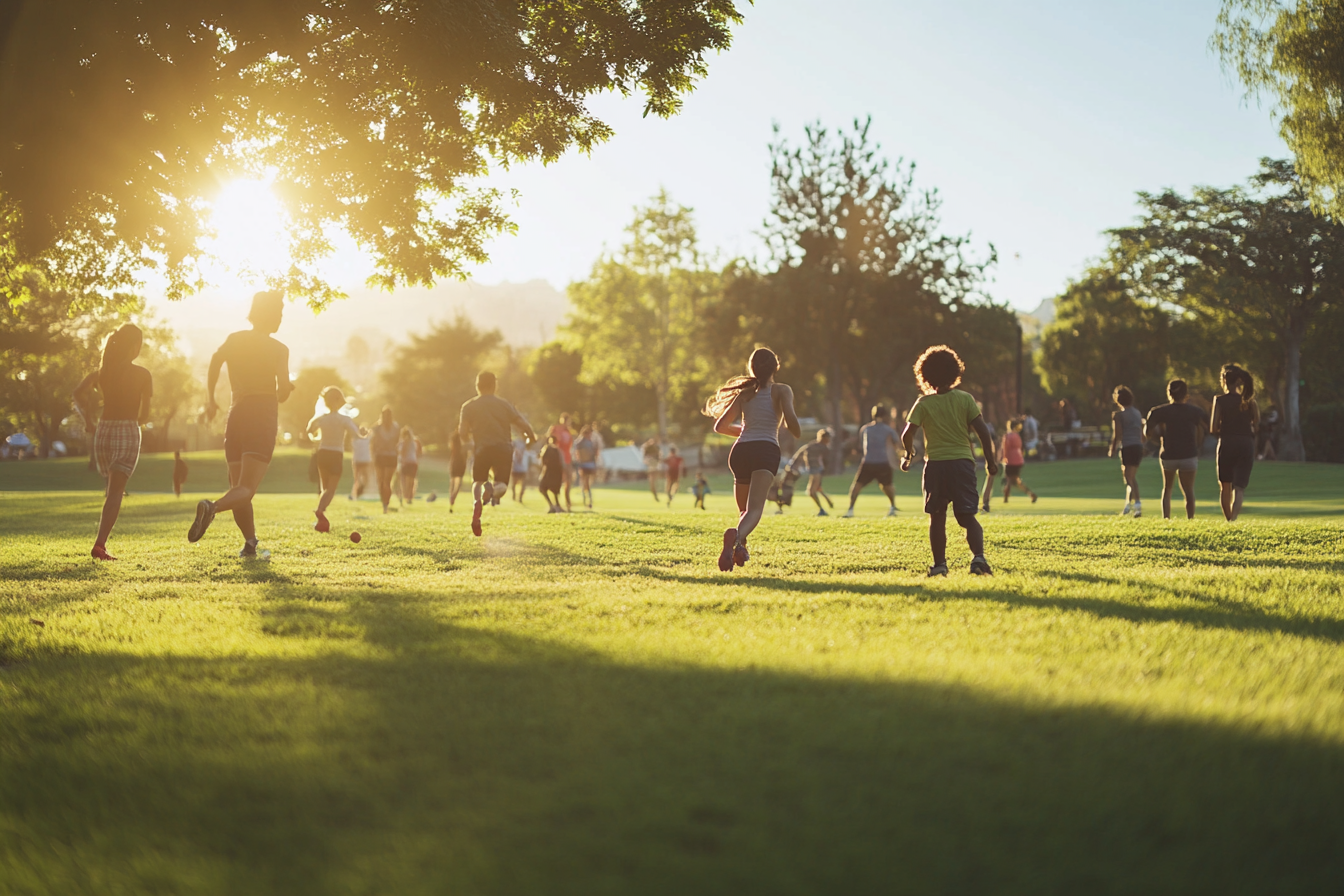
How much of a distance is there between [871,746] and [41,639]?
4.96m

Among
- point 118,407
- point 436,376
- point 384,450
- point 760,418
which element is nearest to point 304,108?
point 118,407

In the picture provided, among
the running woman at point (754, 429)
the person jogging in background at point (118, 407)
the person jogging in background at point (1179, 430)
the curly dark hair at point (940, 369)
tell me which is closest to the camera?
the curly dark hair at point (940, 369)

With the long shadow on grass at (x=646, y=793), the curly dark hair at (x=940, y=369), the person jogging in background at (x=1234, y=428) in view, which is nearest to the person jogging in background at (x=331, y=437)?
the curly dark hair at (x=940, y=369)

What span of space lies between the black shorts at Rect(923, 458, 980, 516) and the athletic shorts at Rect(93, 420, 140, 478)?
7212 millimetres

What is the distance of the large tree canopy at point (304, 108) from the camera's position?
925cm

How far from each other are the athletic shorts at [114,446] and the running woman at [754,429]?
542 cm

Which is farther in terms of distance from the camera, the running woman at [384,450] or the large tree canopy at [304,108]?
the running woman at [384,450]

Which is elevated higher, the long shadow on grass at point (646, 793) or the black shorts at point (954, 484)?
the black shorts at point (954, 484)

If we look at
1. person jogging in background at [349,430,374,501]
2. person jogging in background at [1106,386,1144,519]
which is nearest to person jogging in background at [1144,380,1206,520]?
person jogging in background at [1106,386,1144,519]

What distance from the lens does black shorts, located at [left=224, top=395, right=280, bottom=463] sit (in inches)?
358

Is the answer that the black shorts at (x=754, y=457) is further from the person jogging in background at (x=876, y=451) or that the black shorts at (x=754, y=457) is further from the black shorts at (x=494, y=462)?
the person jogging in background at (x=876, y=451)

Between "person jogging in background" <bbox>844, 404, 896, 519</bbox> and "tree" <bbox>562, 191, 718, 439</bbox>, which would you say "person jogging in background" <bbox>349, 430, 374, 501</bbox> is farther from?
"tree" <bbox>562, 191, 718, 439</bbox>

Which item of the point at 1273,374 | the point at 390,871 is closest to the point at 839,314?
the point at 1273,374

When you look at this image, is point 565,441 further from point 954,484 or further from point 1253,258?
point 1253,258
